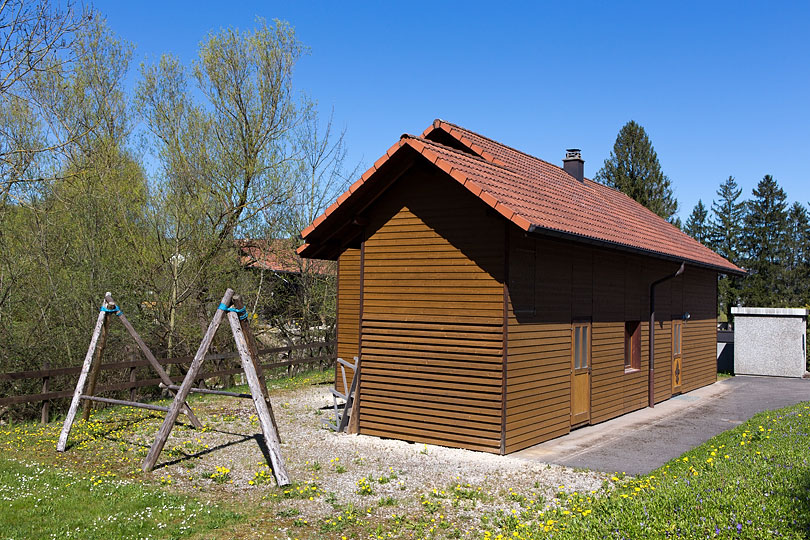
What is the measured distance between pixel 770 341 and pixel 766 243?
41.2 m

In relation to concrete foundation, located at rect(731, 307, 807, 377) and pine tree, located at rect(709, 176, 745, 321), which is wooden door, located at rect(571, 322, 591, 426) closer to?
concrete foundation, located at rect(731, 307, 807, 377)

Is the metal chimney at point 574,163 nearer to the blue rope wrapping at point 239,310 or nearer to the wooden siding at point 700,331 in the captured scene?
the wooden siding at point 700,331

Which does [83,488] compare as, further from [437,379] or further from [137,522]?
[437,379]

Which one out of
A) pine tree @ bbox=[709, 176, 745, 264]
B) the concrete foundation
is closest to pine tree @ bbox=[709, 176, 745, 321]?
pine tree @ bbox=[709, 176, 745, 264]

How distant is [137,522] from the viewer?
21.9 ft

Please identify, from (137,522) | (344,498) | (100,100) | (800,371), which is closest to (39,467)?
(137,522)

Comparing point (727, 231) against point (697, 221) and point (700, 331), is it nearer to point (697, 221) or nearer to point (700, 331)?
point (697, 221)

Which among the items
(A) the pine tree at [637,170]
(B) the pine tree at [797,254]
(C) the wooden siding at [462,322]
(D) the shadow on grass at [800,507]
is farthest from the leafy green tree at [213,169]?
(B) the pine tree at [797,254]

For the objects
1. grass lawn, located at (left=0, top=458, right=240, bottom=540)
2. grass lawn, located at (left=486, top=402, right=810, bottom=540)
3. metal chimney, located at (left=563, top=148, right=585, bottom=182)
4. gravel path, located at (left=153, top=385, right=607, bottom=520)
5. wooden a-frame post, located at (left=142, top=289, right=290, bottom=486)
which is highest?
metal chimney, located at (left=563, top=148, right=585, bottom=182)

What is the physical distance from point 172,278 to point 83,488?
30.6 feet

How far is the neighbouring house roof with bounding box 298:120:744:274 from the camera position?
1004cm

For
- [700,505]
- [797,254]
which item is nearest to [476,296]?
[700,505]

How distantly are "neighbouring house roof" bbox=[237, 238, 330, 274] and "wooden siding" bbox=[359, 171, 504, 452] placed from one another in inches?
333

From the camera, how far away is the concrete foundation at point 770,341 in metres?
21.4
